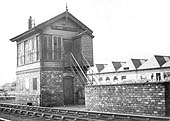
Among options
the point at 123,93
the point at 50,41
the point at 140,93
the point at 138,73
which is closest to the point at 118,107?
the point at 123,93

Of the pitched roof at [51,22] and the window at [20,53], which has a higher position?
the pitched roof at [51,22]

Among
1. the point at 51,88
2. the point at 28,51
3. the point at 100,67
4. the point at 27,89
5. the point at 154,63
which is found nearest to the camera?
the point at 51,88

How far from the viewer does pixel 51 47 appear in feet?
69.5

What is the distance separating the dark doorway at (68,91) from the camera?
70.4ft

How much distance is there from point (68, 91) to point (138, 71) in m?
42.8

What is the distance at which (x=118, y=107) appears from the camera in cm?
1436

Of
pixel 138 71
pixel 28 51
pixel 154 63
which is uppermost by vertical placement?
pixel 154 63

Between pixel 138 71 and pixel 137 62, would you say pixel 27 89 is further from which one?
pixel 137 62

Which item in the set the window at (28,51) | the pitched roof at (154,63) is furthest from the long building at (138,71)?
the window at (28,51)

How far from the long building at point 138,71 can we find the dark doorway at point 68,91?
1126 inches

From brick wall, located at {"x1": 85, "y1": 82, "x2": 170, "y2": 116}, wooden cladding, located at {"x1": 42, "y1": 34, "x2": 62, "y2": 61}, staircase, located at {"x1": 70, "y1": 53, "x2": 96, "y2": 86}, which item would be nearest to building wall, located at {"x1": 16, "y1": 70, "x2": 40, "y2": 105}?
wooden cladding, located at {"x1": 42, "y1": 34, "x2": 62, "y2": 61}

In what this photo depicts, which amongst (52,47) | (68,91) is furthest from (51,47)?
(68,91)

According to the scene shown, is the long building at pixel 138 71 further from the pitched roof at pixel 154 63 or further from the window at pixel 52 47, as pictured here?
the window at pixel 52 47

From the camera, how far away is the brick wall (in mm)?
12094
